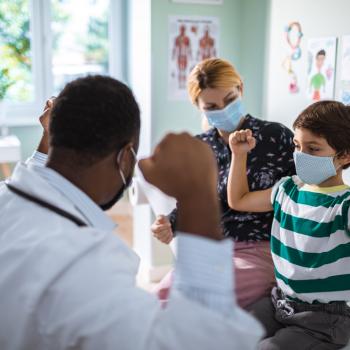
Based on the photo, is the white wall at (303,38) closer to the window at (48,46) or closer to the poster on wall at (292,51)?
the poster on wall at (292,51)

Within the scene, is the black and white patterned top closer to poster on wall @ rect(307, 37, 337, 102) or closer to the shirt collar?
poster on wall @ rect(307, 37, 337, 102)

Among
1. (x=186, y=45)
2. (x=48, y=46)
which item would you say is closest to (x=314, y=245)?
(x=186, y=45)

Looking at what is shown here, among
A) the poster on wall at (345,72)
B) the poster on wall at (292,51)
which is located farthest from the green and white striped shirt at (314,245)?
the poster on wall at (292,51)

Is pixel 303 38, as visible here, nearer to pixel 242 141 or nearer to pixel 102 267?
pixel 242 141

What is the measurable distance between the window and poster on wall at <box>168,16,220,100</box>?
1.29m

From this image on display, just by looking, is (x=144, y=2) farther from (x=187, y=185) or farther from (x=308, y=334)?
(x=187, y=185)

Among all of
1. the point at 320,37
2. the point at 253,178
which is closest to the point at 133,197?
the point at 253,178

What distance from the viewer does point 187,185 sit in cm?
74

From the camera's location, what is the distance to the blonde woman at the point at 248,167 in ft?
5.38

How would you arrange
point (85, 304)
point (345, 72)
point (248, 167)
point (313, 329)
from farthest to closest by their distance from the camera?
point (345, 72), point (248, 167), point (313, 329), point (85, 304)

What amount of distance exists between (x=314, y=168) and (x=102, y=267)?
813 mm

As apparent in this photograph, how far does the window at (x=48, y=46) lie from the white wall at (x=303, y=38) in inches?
77.6

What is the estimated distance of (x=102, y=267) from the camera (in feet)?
2.47

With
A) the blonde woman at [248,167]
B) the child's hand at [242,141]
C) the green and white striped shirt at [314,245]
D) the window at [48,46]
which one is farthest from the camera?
the window at [48,46]
